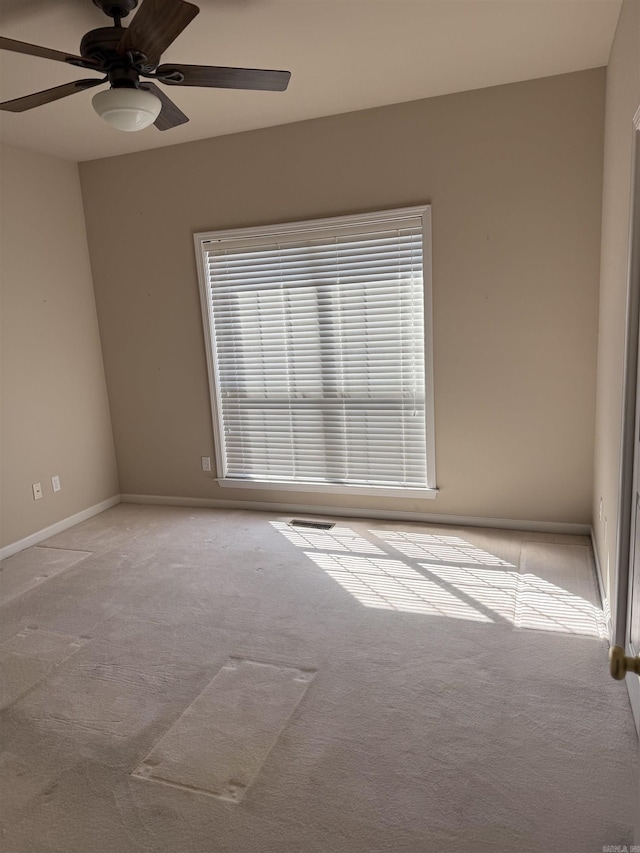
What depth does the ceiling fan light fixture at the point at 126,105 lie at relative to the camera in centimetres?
225

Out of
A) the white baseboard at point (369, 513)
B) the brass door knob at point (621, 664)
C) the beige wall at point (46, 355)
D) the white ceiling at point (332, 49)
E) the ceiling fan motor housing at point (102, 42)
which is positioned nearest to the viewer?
the brass door knob at point (621, 664)

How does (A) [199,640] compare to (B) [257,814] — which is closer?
(B) [257,814]

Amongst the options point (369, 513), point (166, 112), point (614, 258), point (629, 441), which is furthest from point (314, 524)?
point (166, 112)

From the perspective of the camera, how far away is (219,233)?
165 inches

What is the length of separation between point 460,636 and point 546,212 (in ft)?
7.99

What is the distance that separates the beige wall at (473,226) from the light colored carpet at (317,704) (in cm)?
59

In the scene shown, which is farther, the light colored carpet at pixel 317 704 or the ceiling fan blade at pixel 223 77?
the ceiling fan blade at pixel 223 77

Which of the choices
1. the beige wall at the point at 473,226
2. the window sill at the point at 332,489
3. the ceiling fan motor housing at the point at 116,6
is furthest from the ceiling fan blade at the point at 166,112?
the window sill at the point at 332,489

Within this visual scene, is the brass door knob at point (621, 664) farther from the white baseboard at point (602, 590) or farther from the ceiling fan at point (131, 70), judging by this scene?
the ceiling fan at point (131, 70)

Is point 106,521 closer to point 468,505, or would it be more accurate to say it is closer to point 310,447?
point 310,447

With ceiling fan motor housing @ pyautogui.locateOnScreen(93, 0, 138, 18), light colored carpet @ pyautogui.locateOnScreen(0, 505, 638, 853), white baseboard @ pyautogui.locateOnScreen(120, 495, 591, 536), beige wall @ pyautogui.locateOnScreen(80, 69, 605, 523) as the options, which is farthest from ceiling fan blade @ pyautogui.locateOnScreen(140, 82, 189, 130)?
white baseboard @ pyautogui.locateOnScreen(120, 495, 591, 536)

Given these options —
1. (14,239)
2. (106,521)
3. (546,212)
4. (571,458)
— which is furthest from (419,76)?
(106,521)

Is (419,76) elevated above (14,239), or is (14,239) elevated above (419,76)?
(419,76)

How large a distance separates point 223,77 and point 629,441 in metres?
2.10
